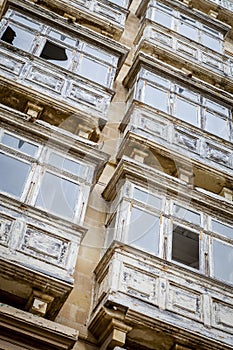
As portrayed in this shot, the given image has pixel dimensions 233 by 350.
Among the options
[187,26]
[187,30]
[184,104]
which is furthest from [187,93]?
[187,26]

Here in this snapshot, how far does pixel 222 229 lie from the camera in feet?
35.6

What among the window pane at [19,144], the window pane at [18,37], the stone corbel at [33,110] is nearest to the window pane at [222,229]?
the window pane at [19,144]

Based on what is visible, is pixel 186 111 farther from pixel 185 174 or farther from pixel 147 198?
pixel 147 198

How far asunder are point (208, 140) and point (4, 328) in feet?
23.0

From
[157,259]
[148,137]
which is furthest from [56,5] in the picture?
[157,259]

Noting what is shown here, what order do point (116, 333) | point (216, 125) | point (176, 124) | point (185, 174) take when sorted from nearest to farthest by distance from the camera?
point (116, 333) → point (185, 174) → point (176, 124) → point (216, 125)

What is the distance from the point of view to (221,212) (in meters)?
11.0

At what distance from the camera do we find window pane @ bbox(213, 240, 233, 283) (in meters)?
10.0

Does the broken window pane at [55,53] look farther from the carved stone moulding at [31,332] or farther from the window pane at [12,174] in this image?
the carved stone moulding at [31,332]

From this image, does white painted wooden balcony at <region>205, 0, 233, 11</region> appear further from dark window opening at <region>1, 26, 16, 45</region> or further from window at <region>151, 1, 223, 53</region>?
dark window opening at <region>1, 26, 16, 45</region>

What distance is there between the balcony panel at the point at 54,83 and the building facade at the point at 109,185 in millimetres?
32

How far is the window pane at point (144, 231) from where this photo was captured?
9742 millimetres

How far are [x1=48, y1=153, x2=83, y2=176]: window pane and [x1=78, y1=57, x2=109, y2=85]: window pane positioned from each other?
3160 mm

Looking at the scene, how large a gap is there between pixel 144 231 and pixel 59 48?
221 inches
